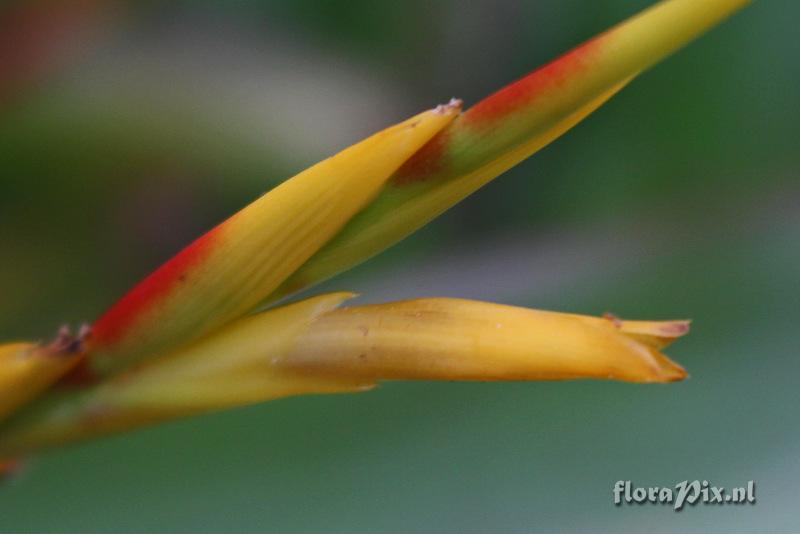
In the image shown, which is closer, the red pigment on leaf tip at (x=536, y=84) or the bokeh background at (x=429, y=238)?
the red pigment on leaf tip at (x=536, y=84)

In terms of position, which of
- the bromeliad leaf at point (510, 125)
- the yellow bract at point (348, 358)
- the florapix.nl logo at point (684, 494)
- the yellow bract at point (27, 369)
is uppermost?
the bromeliad leaf at point (510, 125)

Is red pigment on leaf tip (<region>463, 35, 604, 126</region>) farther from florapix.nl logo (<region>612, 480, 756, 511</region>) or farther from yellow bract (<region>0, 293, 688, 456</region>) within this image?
florapix.nl logo (<region>612, 480, 756, 511</region>)

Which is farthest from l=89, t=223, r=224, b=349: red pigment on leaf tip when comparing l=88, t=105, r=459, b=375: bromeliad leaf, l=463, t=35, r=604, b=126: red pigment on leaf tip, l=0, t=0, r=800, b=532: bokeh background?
l=0, t=0, r=800, b=532: bokeh background

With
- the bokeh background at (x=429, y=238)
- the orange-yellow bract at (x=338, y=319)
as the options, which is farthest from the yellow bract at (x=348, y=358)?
the bokeh background at (x=429, y=238)

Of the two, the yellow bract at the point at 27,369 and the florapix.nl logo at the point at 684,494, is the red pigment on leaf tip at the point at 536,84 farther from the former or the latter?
the florapix.nl logo at the point at 684,494

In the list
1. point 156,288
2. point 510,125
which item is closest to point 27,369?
point 156,288

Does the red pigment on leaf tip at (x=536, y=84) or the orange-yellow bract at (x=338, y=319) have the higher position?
the red pigment on leaf tip at (x=536, y=84)

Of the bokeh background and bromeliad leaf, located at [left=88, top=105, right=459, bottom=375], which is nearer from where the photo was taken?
bromeliad leaf, located at [left=88, top=105, right=459, bottom=375]
